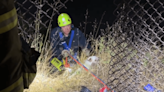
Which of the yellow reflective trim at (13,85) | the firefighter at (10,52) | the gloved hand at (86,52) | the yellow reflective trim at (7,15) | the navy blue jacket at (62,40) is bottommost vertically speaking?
the gloved hand at (86,52)

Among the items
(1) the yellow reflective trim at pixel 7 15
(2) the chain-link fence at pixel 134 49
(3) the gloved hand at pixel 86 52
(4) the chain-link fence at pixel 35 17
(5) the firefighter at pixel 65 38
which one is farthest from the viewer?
(3) the gloved hand at pixel 86 52

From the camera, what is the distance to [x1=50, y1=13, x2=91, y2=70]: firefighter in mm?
3227

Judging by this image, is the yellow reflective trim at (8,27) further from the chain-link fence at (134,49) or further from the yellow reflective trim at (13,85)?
the chain-link fence at (134,49)

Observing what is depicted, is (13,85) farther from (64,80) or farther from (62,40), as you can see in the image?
(62,40)

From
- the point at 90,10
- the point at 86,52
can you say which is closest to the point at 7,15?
the point at 86,52

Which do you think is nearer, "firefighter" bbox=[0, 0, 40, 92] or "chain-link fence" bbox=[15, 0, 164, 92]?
"firefighter" bbox=[0, 0, 40, 92]

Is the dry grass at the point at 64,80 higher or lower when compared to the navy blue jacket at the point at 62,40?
lower

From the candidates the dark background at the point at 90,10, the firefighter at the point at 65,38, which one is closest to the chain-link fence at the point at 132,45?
the firefighter at the point at 65,38

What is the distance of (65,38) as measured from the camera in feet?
10.9

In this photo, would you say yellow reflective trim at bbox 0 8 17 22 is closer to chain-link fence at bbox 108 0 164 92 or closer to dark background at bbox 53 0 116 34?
chain-link fence at bbox 108 0 164 92

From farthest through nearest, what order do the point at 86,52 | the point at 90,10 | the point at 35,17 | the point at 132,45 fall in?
the point at 90,10, the point at 86,52, the point at 35,17, the point at 132,45

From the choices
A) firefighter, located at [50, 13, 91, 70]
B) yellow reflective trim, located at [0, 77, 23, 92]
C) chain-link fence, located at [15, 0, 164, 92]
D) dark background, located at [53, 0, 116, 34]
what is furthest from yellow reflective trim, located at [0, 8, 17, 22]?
dark background, located at [53, 0, 116, 34]

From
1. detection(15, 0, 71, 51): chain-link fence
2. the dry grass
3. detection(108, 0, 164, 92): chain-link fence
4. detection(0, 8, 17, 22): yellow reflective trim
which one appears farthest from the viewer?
the dry grass

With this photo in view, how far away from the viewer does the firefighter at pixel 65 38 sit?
3.23 metres
